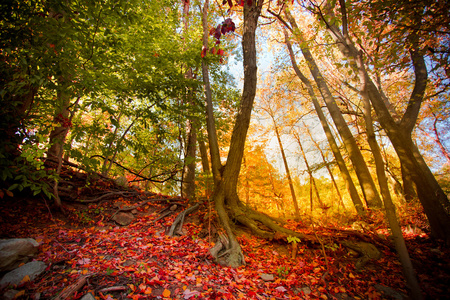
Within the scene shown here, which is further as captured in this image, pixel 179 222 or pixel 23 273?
pixel 179 222

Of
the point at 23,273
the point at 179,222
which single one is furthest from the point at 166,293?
the point at 179,222

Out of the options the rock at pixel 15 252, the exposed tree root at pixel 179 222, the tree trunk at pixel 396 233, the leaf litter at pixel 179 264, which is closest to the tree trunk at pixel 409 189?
the leaf litter at pixel 179 264

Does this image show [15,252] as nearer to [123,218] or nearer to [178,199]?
[123,218]

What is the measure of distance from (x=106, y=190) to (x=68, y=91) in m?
2.83

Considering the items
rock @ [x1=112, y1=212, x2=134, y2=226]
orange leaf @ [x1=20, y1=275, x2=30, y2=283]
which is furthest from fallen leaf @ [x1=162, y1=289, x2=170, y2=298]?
rock @ [x1=112, y1=212, x2=134, y2=226]

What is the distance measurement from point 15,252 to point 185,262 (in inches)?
80.6

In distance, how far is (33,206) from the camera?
12.0 ft

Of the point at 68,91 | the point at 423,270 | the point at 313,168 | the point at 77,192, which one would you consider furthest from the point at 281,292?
the point at 313,168

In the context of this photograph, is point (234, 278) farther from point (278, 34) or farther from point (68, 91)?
point (278, 34)

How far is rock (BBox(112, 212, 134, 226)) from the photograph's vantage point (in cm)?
404

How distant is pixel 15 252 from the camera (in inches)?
87.6

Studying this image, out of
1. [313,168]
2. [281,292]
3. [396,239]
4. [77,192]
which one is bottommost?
[281,292]

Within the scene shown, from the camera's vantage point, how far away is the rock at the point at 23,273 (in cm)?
193

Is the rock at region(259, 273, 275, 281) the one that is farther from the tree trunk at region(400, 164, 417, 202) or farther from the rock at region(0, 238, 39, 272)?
the tree trunk at region(400, 164, 417, 202)
